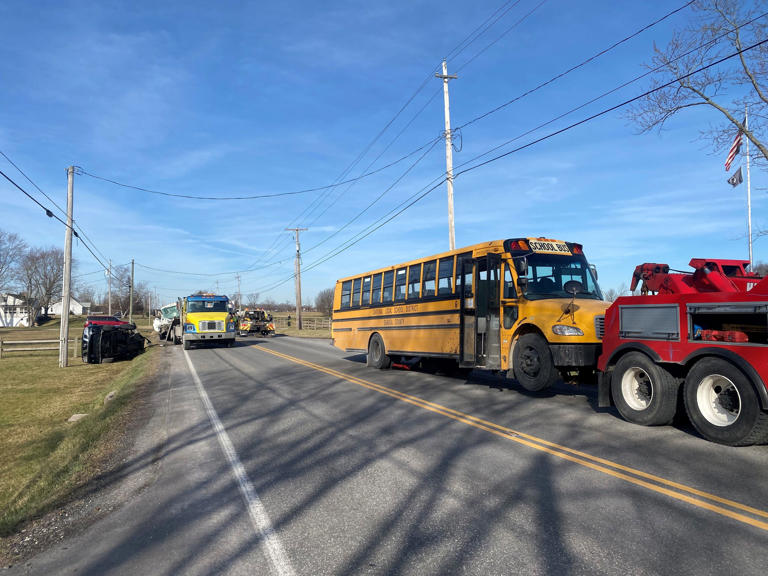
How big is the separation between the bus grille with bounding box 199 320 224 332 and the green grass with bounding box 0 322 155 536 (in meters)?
7.55

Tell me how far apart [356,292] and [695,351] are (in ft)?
39.9

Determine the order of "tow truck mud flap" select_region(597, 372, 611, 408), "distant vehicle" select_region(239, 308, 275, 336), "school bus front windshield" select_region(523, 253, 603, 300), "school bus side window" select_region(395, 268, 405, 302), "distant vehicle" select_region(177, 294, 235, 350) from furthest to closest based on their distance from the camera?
"distant vehicle" select_region(239, 308, 275, 336)
"distant vehicle" select_region(177, 294, 235, 350)
"school bus side window" select_region(395, 268, 405, 302)
"school bus front windshield" select_region(523, 253, 603, 300)
"tow truck mud flap" select_region(597, 372, 611, 408)

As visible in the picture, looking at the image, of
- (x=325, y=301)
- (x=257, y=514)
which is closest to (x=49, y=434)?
(x=257, y=514)

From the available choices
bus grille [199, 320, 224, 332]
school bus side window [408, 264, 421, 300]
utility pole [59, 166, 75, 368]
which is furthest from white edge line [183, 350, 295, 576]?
bus grille [199, 320, 224, 332]

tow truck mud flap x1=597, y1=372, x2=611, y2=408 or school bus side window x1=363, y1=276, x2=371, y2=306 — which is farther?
school bus side window x1=363, y1=276, x2=371, y2=306

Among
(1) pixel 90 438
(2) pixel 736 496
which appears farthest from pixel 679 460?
(1) pixel 90 438

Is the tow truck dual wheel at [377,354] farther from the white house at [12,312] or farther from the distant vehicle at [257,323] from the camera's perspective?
the white house at [12,312]

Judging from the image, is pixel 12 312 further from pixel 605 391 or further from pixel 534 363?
pixel 605 391

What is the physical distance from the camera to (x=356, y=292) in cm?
1770

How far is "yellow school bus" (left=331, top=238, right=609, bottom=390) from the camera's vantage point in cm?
896

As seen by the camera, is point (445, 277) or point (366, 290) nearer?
point (445, 277)

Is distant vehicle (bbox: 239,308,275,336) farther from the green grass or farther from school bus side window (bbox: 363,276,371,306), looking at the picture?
school bus side window (bbox: 363,276,371,306)

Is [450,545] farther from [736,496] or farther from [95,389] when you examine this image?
[95,389]

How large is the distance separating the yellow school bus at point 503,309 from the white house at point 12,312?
102m
